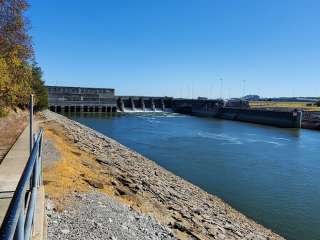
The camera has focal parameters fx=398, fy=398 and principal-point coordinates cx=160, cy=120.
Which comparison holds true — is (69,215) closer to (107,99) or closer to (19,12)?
(19,12)

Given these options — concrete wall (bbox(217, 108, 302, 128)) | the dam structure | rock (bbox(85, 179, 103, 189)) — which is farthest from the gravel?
the dam structure

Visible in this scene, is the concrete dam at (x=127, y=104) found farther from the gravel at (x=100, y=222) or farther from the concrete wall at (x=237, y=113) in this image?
the gravel at (x=100, y=222)

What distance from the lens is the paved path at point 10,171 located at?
27.6 ft

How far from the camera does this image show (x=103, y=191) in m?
12.0

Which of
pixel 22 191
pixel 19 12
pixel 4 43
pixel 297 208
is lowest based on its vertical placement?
pixel 297 208

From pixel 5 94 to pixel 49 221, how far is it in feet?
42.5

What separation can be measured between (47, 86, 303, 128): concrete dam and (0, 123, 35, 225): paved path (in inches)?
3246

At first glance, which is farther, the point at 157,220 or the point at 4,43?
the point at 4,43

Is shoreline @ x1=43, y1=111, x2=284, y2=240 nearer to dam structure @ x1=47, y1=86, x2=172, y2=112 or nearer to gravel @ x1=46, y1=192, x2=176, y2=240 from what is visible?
gravel @ x1=46, y1=192, x2=176, y2=240

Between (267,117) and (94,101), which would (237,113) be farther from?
(94,101)

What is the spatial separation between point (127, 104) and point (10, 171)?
379 ft

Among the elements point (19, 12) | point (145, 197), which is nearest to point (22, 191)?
point (145, 197)

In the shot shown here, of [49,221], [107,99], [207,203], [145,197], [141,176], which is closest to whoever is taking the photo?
[49,221]

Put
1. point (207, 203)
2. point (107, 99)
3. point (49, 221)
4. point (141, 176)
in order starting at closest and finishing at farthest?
point (49, 221) < point (207, 203) < point (141, 176) < point (107, 99)
